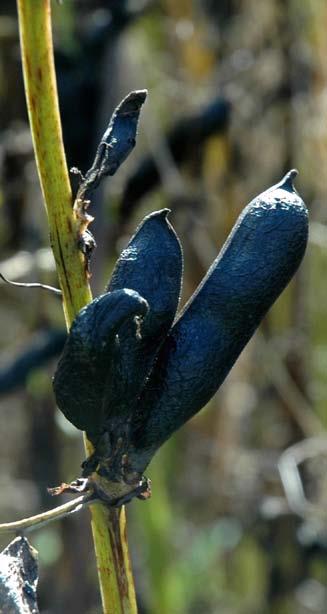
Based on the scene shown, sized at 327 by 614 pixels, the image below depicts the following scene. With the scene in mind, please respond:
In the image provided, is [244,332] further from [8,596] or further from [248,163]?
[248,163]

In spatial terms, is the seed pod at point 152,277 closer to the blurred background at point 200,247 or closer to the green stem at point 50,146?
the green stem at point 50,146

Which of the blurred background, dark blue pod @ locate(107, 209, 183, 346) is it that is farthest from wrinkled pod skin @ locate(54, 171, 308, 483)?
the blurred background

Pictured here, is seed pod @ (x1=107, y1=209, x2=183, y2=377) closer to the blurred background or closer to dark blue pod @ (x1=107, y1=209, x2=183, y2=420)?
dark blue pod @ (x1=107, y1=209, x2=183, y2=420)

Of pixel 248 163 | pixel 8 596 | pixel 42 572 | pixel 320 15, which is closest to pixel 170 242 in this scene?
pixel 8 596

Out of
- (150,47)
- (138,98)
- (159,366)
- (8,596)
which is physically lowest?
(8,596)

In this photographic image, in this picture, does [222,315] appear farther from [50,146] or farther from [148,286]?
[50,146]

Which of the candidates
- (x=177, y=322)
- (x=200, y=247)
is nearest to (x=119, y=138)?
(x=177, y=322)
